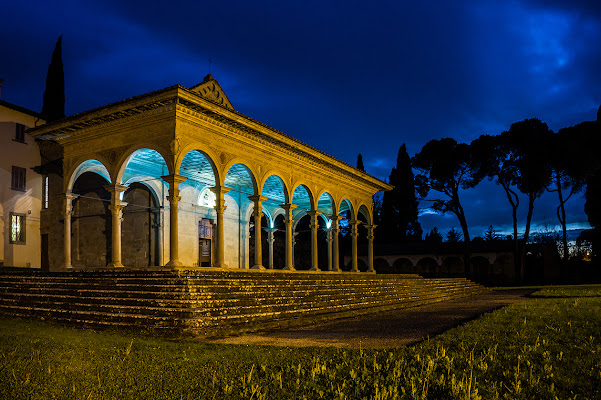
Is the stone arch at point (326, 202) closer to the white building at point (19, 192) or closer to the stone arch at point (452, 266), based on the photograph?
the white building at point (19, 192)

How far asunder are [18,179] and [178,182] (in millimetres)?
12387

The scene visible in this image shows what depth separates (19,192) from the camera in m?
22.1

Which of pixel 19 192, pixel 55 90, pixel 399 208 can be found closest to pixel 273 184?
pixel 19 192

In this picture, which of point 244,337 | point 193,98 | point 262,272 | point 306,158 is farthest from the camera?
point 306,158

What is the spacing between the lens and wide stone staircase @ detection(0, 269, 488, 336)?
9336 millimetres

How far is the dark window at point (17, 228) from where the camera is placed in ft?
70.2

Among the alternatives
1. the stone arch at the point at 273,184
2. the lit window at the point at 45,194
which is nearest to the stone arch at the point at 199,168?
the stone arch at the point at 273,184

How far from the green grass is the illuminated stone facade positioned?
297 inches

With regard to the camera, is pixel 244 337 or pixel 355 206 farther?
pixel 355 206

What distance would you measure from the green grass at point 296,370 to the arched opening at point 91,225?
43.5 ft

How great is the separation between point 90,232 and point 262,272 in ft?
30.6

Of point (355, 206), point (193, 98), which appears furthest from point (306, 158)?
point (193, 98)

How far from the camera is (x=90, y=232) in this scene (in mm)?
20312

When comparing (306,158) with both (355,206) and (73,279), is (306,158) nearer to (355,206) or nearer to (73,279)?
(355,206)
